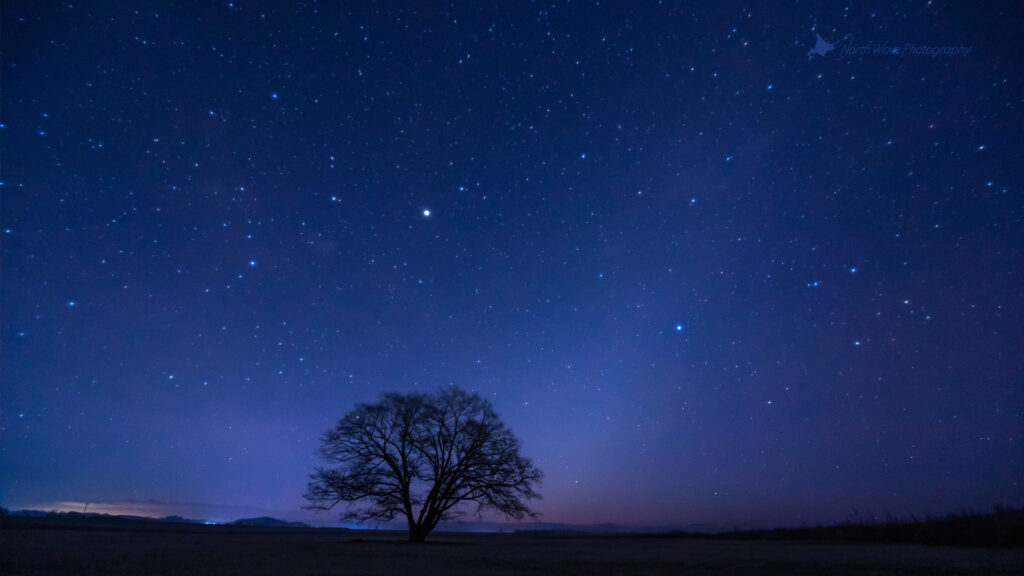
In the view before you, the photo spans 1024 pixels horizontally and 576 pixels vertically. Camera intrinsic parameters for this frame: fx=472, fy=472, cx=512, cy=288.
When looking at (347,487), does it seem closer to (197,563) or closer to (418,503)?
(418,503)

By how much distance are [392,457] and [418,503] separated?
2.49 meters

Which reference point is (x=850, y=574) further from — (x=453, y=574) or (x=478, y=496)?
(x=478, y=496)

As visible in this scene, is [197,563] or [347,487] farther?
[347,487]

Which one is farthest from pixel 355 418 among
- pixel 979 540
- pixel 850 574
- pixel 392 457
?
pixel 979 540

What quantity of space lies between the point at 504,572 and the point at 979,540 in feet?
42.5

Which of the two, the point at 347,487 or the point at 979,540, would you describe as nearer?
the point at 979,540

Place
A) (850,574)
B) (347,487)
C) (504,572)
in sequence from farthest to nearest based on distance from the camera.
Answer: (347,487)
(504,572)
(850,574)

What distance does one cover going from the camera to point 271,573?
26.0ft

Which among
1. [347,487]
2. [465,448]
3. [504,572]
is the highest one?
[465,448]

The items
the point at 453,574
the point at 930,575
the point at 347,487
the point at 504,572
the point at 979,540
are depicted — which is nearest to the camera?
the point at 930,575

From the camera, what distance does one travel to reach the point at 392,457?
22.0m

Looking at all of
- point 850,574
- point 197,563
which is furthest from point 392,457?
point 850,574

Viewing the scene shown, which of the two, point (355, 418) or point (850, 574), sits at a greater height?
point (355, 418)

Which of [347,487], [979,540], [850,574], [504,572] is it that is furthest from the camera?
[347,487]
